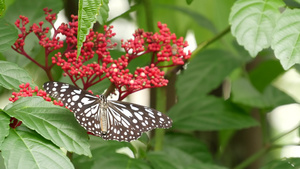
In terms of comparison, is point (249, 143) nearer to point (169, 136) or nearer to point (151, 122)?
point (169, 136)

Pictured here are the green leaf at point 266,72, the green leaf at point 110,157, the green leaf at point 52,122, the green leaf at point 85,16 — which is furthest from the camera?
the green leaf at point 266,72

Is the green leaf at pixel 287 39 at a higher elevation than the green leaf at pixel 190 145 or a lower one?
higher

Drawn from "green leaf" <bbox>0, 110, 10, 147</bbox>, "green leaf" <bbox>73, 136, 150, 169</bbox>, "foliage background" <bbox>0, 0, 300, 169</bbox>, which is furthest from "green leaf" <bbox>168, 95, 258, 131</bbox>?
"green leaf" <bbox>0, 110, 10, 147</bbox>

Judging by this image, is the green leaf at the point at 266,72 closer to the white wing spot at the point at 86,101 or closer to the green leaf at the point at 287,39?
the green leaf at the point at 287,39

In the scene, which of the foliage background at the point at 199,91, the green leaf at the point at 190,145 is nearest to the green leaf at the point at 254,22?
the foliage background at the point at 199,91

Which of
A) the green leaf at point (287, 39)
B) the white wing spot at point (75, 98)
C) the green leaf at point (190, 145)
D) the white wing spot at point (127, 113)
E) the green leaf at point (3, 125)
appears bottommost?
the green leaf at point (190, 145)

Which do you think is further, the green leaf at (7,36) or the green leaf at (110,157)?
the green leaf at (110,157)

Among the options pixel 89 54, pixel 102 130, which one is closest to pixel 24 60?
pixel 89 54

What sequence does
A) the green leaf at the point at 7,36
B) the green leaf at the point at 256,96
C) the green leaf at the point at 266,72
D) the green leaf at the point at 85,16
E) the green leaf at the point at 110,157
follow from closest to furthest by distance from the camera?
1. the green leaf at the point at 85,16
2. the green leaf at the point at 7,36
3. the green leaf at the point at 110,157
4. the green leaf at the point at 256,96
5. the green leaf at the point at 266,72
